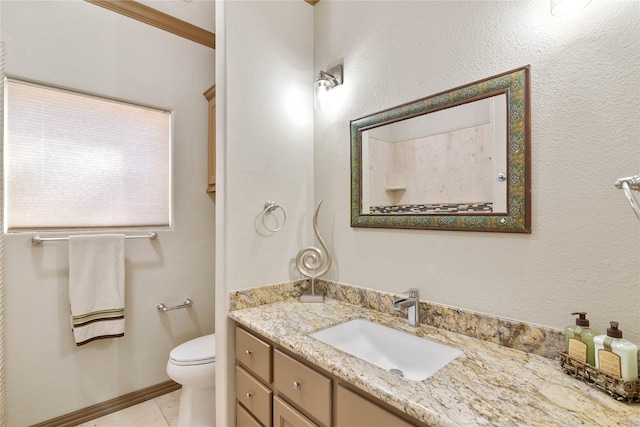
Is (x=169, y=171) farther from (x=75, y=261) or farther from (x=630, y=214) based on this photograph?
(x=630, y=214)

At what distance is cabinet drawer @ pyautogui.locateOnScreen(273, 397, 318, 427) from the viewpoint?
104 centimetres

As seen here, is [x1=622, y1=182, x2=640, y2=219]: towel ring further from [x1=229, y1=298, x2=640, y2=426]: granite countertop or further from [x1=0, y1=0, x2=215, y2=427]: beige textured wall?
[x1=0, y1=0, x2=215, y2=427]: beige textured wall

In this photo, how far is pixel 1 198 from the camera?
163cm

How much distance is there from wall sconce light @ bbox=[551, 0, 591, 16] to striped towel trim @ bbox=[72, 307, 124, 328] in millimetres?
2621

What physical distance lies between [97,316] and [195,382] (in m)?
0.77

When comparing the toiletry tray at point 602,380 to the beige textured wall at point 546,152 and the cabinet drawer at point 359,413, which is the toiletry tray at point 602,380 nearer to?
the beige textured wall at point 546,152

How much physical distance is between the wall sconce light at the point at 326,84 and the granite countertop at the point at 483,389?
1.27m

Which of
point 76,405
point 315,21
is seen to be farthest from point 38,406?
point 315,21

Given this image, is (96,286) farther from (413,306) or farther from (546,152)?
(546,152)

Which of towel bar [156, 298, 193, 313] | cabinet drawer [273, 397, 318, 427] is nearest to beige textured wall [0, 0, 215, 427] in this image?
towel bar [156, 298, 193, 313]

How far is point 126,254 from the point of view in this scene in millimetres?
2025

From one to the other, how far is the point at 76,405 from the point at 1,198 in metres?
1.33

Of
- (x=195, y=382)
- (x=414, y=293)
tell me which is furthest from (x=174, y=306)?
(x=414, y=293)

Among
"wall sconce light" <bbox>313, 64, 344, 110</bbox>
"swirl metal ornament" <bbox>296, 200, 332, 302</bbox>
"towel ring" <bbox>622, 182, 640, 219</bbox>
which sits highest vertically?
"wall sconce light" <bbox>313, 64, 344, 110</bbox>
